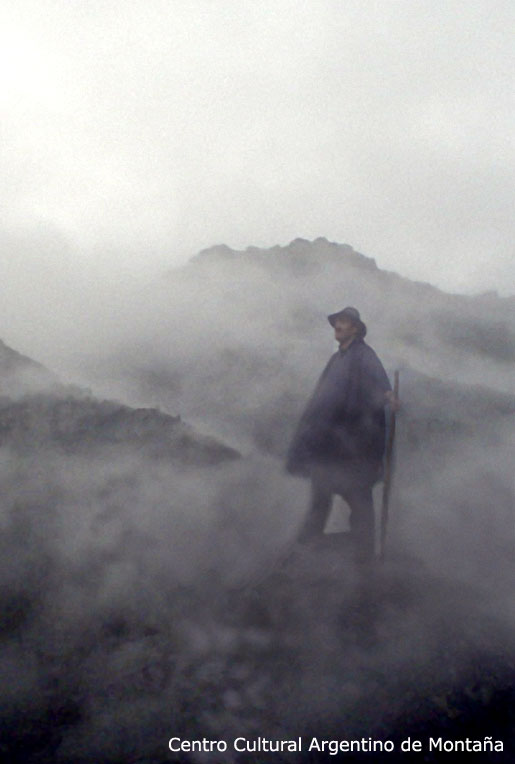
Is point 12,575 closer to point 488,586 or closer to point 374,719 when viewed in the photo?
point 374,719

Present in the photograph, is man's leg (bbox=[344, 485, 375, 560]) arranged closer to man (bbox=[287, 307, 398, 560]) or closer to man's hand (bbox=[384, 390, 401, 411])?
man (bbox=[287, 307, 398, 560])

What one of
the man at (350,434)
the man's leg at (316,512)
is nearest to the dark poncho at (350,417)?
the man at (350,434)

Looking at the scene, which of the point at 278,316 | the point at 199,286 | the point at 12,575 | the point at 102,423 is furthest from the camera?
the point at 199,286

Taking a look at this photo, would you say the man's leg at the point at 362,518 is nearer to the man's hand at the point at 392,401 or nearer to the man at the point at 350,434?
the man at the point at 350,434

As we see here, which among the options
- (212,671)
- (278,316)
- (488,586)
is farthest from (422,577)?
(278,316)

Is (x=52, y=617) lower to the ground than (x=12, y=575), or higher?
lower

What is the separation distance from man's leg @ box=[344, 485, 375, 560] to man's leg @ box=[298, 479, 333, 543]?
225 mm

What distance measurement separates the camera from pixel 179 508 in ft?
26.4

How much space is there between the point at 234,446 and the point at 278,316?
5354mm

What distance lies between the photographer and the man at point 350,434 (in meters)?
6.54

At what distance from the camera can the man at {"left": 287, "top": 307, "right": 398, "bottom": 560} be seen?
21.4 ft

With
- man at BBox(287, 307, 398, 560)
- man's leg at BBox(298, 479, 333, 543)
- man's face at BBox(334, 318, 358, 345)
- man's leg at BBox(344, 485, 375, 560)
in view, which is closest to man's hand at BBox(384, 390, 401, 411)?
man at BBox(287, 307, 398, 560)

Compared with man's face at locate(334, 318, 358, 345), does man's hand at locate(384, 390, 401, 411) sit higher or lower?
lower

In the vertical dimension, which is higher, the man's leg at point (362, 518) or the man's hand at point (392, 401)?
the man's hand at point (392, 401)
